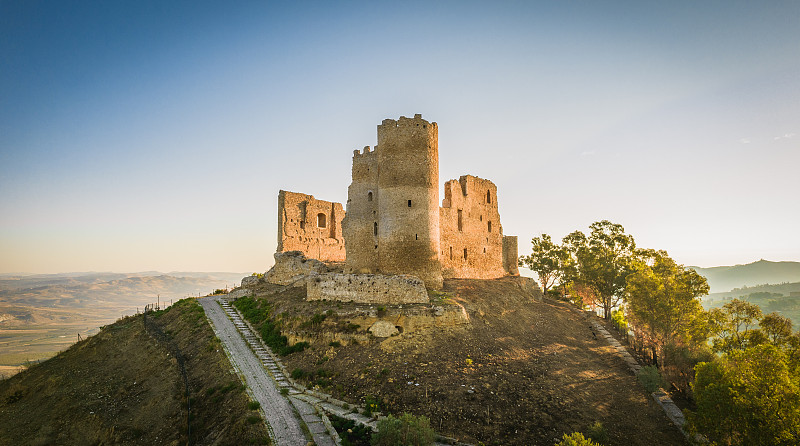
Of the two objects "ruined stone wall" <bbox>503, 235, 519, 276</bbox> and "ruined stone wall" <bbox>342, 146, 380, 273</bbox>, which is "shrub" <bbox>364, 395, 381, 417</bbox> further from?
"ruined stone wall" <bbox>503, 235, 519, 276</bbox>

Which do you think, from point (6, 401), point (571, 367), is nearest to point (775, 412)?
point (571, 367)

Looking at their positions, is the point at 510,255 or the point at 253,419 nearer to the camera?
the point at 253,419

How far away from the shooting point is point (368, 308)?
21.3m

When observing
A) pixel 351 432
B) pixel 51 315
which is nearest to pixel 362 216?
pixel 351 432

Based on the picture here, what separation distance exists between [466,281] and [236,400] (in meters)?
21.8

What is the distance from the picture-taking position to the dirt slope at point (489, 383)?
14.8 meters

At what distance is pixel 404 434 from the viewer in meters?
12.3

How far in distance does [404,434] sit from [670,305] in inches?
913

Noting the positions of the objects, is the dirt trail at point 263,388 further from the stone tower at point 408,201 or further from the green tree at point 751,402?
the green tree at point 751,402

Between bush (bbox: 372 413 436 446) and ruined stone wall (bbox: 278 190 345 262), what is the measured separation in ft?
90.5

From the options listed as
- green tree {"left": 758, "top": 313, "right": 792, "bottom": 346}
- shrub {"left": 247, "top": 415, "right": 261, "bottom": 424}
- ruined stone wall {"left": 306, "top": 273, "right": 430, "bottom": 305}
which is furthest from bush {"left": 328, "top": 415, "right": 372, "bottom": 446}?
green tree {"left": 758, "top": 313, "right": 792, "bottom": 346}

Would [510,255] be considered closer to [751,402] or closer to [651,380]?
[651,380]

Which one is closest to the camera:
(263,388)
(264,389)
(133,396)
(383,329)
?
(264,389)

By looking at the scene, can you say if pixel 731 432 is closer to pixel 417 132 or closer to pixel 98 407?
pixel 417 132
